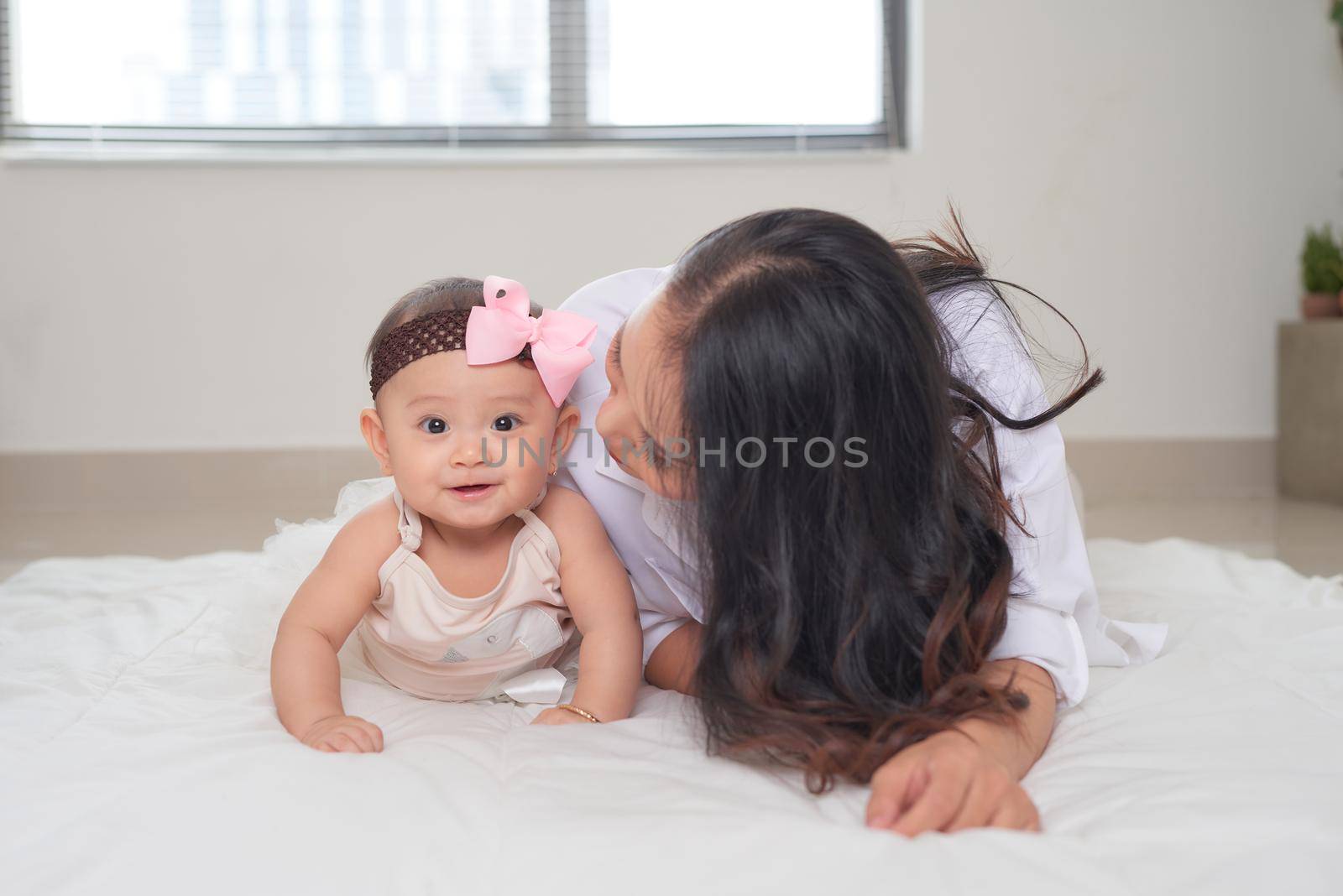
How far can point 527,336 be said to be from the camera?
98 cm

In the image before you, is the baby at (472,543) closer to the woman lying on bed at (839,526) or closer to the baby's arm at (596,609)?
the baby's arm at (596,609)

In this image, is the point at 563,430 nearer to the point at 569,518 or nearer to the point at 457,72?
the point at 569,518

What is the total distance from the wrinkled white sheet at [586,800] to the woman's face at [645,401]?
0.70ft

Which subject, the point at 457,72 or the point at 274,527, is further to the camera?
the point at 457,72

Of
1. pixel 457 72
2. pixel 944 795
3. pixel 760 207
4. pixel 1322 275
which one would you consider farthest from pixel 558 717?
pixel 1322 275

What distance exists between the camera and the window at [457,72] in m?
3.13

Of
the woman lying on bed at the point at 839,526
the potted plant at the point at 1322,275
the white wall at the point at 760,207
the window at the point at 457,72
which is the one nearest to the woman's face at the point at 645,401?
the woman lying on bed at the point at 839,526

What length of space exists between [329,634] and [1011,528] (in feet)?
1.94

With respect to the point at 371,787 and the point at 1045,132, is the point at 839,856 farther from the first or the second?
the point at 1045,132

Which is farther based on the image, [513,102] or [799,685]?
[513,102]

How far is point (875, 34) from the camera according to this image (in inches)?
127

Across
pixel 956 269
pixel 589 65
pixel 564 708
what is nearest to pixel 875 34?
pixel 589 65

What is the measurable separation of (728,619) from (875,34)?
2824 millimetres

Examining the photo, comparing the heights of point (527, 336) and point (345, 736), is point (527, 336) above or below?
above
